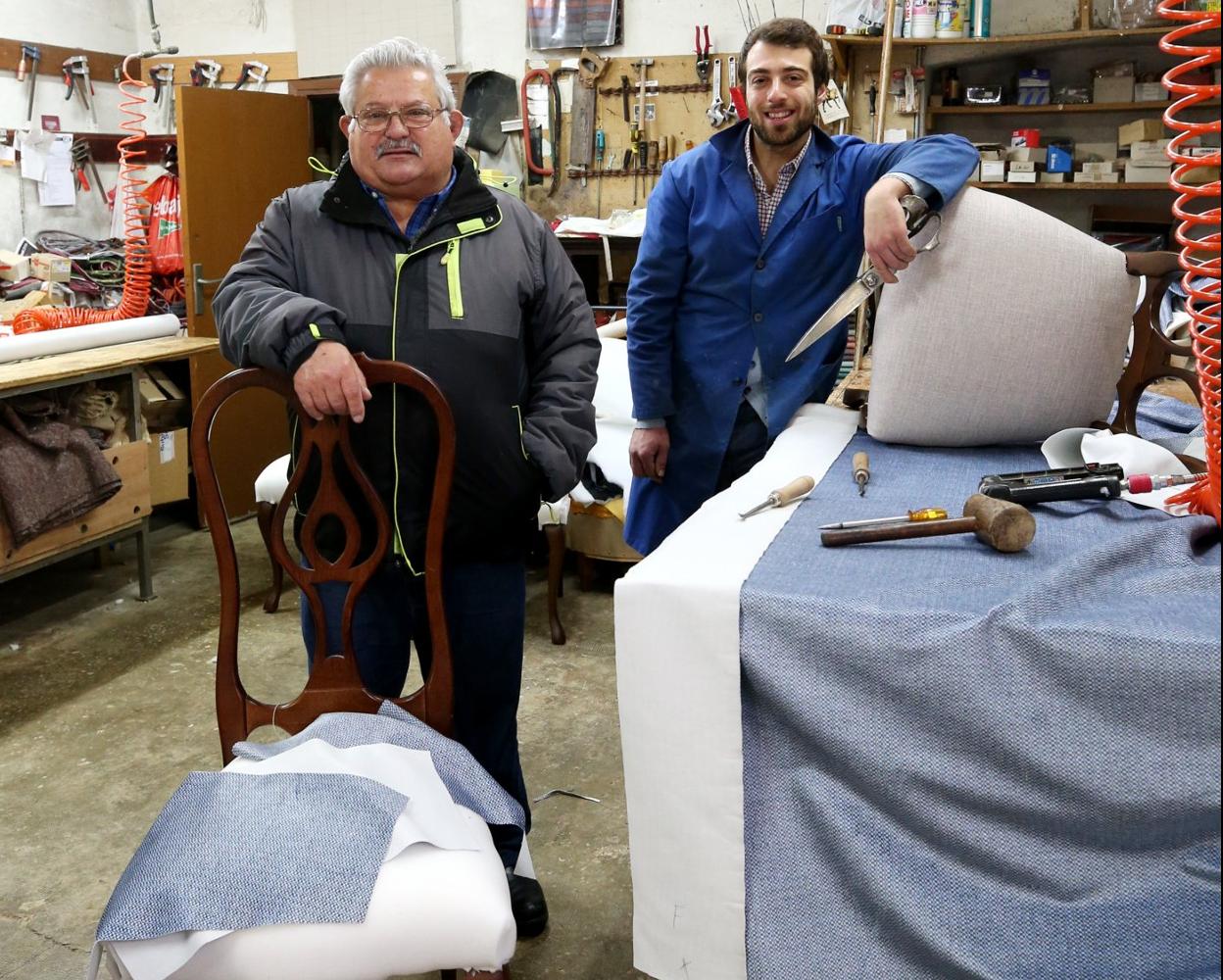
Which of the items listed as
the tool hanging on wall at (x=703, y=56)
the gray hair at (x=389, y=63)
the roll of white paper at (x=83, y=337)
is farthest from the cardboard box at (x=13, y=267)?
the gray hair at (x=389, y=63)

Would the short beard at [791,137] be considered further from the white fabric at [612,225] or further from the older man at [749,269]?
the white fabric at [612,225]

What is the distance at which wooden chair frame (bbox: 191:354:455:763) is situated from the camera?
1.63 m

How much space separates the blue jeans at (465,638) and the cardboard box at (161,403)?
9.04 ft

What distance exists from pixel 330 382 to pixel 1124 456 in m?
1.09

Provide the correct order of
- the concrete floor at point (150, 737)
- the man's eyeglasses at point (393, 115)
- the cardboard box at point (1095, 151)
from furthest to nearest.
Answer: the cardboard box at point (1095, 151)
the concrete floor at point (150, 737)
the man's eyeglasses at point (393, 115)

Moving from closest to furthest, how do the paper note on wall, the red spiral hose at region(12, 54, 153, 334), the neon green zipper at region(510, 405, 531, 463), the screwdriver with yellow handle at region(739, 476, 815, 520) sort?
the screwdriver with yellow handle at region(739, 476, 815, 520), the neon green zipper at region(510, 405, 531, 463), the red spiral hose at region(12, 54, 153, 334), the paper note on wall

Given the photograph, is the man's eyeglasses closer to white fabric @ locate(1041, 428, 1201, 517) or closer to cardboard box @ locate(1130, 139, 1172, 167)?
white fabric @ locate(1041, 428, 1201, 517)

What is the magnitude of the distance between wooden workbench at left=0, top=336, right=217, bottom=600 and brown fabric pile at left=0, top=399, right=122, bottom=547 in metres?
0.06

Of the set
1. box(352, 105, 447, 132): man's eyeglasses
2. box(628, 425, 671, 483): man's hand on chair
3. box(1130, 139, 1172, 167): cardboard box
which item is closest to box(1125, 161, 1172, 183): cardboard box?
box(1130, 139, 1172, 167): cardboard box

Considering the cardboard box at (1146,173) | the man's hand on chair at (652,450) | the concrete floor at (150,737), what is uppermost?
the cardboard box at (1146,173)

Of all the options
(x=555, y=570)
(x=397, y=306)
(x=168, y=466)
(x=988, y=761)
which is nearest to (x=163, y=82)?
(x=168, y=466)

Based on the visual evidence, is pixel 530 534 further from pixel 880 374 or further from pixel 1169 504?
pixel 1169 504

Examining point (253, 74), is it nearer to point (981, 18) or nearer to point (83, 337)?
point (83, 337)

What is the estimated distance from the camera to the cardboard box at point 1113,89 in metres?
4.54
